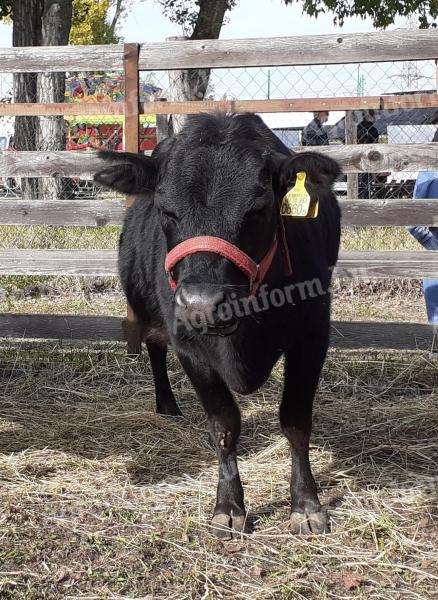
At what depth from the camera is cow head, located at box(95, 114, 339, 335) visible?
273 cm

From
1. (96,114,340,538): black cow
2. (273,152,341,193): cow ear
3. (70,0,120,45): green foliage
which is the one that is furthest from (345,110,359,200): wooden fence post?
(70,0,120,45): green foliage

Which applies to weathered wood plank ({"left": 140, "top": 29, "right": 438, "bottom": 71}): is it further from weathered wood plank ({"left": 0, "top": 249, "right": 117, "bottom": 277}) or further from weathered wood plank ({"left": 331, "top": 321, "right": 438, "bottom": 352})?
weathered wood plank ({"left": 331, "top": 321, "right": 438, "bottom": 352})

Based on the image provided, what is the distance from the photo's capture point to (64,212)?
→ 5.77 m

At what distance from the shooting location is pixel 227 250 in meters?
2.76

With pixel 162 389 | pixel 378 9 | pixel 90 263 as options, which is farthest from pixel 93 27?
pixel 162 389

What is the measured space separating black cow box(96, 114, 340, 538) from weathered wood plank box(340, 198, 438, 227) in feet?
5.49

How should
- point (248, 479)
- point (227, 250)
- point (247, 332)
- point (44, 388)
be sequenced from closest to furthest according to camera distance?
point (227, 250) → point (247, 332) → point (248, 479) → point (44, 388)

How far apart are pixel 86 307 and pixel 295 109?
10.0 ft

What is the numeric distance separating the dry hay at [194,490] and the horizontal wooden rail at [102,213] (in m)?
0.99

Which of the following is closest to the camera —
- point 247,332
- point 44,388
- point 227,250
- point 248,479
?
point 227,250

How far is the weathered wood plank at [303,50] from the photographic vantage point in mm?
5215

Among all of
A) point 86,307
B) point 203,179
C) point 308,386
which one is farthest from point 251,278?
point 86,307

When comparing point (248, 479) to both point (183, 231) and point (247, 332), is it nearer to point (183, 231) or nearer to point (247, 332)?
point (247, 332)

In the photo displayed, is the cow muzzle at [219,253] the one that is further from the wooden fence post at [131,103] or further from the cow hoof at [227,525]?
the wooden fence post at [131,103]
